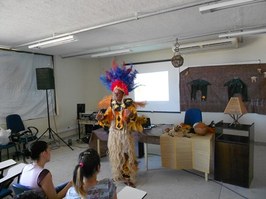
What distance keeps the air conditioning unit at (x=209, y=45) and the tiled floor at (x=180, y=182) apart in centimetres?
238

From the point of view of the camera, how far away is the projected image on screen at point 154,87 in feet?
18.8

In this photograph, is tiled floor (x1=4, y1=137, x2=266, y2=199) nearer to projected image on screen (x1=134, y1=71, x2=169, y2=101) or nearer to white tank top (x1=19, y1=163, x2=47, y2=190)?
white tank top (x1=19, y1=163, x2=47, y2=190)

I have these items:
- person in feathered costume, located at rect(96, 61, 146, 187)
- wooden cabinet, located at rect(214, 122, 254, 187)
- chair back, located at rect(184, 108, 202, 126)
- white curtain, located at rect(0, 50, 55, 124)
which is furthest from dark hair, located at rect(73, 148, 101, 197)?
white curtain, located at rect(0, 50, 55, 124)

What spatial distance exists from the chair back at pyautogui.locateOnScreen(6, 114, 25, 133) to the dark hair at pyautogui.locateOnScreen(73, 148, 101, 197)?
3.83 metres

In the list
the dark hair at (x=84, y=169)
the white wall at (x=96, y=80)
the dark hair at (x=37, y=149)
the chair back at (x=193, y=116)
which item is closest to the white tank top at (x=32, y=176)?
the dark hair at (x=37, y=149)

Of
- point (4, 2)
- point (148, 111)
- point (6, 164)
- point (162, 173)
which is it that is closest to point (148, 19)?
point (4, 2)

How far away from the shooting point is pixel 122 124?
2.94 meters

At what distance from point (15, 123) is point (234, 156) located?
4466mm

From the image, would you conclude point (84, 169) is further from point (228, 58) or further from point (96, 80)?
point (96, 80)

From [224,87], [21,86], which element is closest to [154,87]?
[224,87]

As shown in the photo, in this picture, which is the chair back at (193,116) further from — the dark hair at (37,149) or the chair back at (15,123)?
the chair back at (15,123)

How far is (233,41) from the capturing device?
4.12m

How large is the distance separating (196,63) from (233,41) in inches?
50.4

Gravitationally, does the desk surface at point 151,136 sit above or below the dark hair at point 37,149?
below
